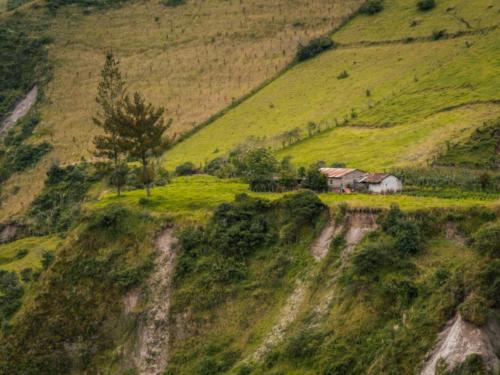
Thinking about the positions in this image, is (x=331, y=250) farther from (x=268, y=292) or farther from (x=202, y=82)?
(x=202, y=82)

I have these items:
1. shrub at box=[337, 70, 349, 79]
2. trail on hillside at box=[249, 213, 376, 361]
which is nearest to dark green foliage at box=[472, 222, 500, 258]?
trail on hillside at box=[249, 213, 376, 361]

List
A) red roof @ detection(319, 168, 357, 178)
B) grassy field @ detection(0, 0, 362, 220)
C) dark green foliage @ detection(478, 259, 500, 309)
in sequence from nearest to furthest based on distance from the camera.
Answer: dark green foliage @ detection(478, 259, 500, 309) < red roof @ detection(319, 168, 357, 178) < grassy field @ detection(0, 0, 362, 220)

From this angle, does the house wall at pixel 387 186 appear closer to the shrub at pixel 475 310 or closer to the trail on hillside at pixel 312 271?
the trail on hillside at pixel 312 271

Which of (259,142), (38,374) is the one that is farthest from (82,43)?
(38,374)

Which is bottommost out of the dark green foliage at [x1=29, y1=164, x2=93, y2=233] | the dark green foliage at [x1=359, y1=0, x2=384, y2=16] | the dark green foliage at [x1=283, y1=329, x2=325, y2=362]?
the dark green foliage at [x1=29, y1=164, x2=93, y2=233]

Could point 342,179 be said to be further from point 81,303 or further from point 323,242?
point 81,303

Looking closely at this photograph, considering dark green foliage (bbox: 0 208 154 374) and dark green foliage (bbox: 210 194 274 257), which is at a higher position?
dark green foliage (bbox: 210 194 274 257)

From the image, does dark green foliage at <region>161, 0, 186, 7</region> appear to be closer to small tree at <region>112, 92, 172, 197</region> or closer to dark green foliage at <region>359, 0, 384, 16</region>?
dark green foliage at <region>359, 0, 384, 16</region>
